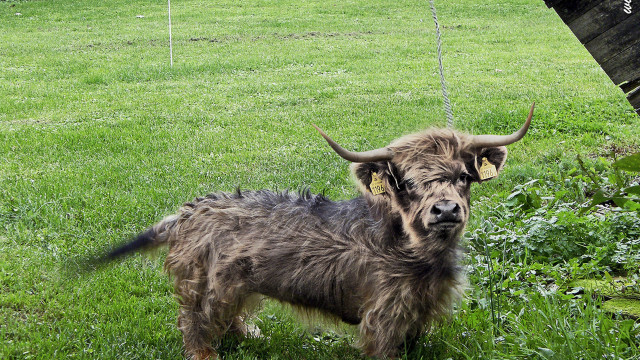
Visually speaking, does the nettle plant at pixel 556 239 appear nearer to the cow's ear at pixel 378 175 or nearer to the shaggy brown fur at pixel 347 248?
the shaggy brown fur at pixel 347 248

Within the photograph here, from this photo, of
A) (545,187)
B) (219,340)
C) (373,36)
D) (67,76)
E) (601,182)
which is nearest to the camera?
(219,340)

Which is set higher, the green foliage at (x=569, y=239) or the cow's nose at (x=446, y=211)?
the cow's nose at (x=446, y=211)

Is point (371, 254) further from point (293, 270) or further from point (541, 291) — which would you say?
point (541, 291)

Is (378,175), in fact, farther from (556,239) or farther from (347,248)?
(556,239)

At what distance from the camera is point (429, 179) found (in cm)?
359

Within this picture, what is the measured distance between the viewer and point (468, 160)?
3.79 metres

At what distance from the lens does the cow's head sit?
3.55 meters

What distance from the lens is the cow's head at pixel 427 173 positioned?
3555 mm

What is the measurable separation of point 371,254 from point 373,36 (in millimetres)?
16578

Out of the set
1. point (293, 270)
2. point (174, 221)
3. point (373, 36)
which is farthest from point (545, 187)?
point (373, 36)

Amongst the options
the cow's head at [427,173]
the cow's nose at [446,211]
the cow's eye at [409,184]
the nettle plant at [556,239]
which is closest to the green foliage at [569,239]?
the nettle plant at [556,239]

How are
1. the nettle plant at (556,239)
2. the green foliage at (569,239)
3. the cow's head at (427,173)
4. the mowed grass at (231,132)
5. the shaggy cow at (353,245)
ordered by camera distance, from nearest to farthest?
the cow's head at (427,173)
the shaggy cow at (353,245)
the mowed grass at (231,132)
the nettle plant at (556,239)
the green foliage at (569,239)

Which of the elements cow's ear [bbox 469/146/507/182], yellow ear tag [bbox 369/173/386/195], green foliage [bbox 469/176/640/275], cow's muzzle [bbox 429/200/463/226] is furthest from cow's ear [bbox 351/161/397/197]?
green foliage [bbox 469/176/640/275]

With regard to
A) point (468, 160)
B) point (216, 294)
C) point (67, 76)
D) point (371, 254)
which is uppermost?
point (468, 160)
